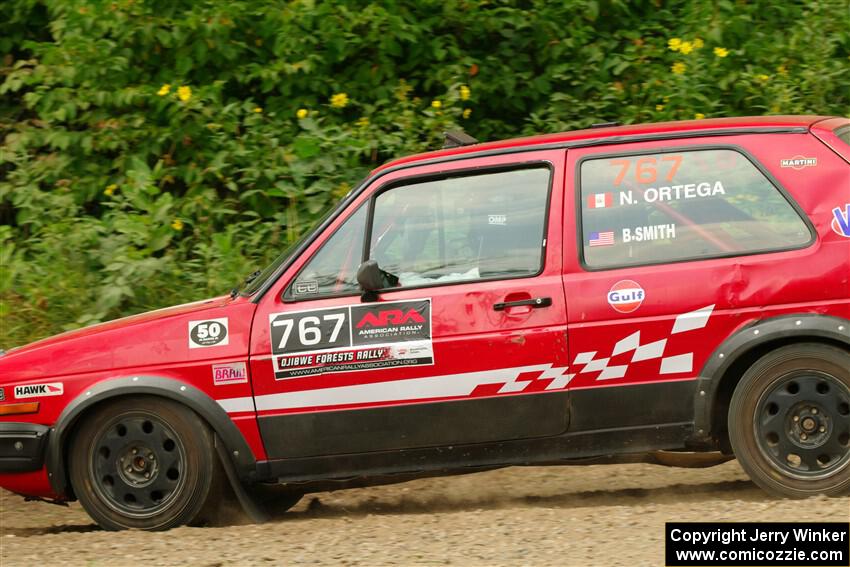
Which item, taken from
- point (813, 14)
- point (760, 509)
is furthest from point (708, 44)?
point (760, 509)

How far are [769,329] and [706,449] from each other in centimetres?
73

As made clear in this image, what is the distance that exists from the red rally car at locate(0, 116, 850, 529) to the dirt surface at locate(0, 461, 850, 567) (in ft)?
0.86

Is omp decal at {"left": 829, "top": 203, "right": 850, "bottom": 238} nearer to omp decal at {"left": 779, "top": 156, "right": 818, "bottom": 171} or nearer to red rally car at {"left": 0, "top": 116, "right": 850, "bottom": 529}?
red rally car at {"left": 0, "top": 116, "right": 850, "bottom": 529}

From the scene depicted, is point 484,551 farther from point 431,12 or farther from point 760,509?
point 431,12

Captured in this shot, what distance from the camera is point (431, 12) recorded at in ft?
32.7

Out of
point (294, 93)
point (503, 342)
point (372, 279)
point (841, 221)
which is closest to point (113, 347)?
point (372, 279)

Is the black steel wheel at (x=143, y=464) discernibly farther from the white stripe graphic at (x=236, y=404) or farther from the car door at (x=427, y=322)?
the car door at (x=427, y=322)

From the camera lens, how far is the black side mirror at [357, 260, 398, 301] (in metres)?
5.29

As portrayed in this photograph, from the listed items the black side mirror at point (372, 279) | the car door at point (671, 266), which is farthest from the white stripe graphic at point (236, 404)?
the car door at point (671, 266)

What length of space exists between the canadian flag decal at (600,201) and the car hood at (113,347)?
5.81 feet

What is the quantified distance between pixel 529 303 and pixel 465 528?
1062 mm

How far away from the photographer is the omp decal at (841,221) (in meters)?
5.08

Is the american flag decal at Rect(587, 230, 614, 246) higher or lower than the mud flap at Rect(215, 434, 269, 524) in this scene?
higher

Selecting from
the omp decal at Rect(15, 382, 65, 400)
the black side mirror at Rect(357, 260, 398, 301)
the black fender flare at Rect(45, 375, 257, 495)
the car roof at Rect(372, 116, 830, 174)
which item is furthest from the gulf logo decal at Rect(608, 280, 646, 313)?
the omp decal at Rect(15, 382, 65, 400)
